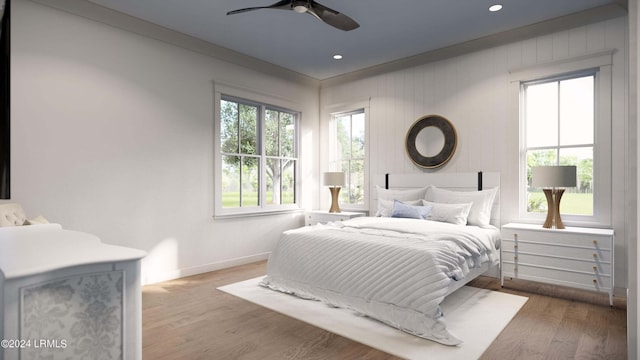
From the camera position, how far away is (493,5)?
3496 millimetres

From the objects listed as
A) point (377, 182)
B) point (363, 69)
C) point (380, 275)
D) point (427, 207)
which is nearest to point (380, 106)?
point (363, 69)

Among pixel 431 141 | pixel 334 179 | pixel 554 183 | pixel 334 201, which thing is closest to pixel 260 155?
pixel 334 179

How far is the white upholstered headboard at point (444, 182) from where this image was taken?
4219 millimetres

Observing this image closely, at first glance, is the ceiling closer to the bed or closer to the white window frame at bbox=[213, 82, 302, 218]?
the white window frame at bbox=[213, 82, 302, 218]

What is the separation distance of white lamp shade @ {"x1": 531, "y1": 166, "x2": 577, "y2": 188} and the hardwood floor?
1082 millimetres

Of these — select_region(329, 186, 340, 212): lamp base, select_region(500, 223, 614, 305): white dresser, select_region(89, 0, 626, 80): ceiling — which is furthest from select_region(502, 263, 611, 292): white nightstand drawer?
select_region(89, 0, 626, 80): ceiling

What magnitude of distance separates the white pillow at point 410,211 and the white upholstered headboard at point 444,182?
21.9 inches

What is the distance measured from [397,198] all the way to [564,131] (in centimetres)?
201

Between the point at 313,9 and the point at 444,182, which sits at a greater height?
the point at 313,9

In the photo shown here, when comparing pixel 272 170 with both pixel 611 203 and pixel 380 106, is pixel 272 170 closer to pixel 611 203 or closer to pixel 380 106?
pixel 380 106

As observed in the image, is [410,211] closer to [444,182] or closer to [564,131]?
[444,182]

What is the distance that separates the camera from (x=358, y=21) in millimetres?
3875

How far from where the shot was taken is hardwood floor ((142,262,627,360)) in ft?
7.53

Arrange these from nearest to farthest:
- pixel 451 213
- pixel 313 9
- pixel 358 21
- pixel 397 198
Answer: pixel 313 9
pixel 358 21
pixel 451 213
pixel 397 198
